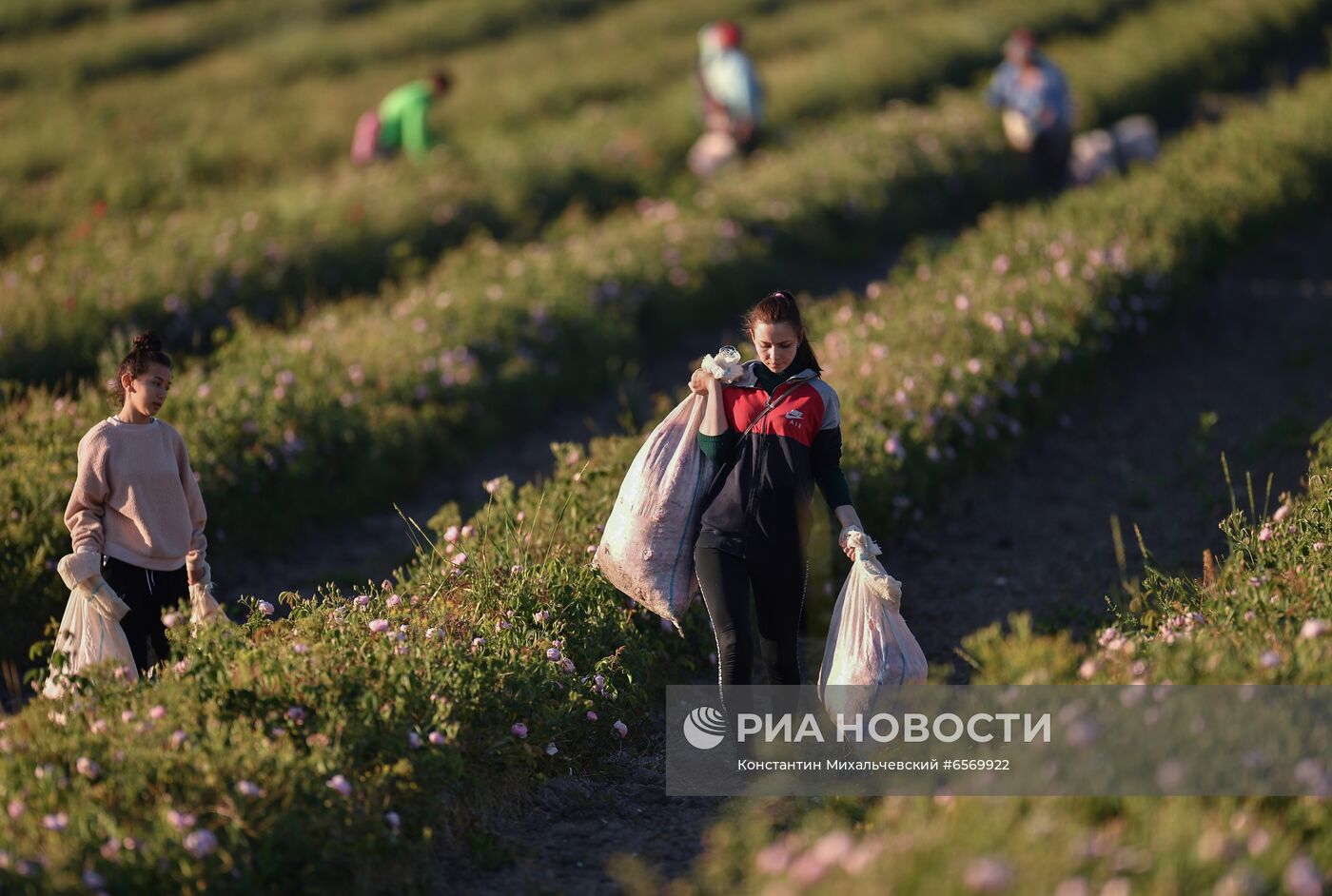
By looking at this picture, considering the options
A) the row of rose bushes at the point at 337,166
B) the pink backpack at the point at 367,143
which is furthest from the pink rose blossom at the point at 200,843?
the pink backpack at the point at 367,143

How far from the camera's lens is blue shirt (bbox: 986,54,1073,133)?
44.6 feet

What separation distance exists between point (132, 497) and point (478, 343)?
471cm

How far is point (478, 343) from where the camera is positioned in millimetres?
9711

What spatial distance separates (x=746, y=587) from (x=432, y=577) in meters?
1.47

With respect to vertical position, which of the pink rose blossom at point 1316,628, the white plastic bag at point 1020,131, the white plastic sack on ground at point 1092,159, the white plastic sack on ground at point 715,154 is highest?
the white plastic sack on ground at point 715,154

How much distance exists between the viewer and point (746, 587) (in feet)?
16.4

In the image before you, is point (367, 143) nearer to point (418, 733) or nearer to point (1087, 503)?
point (1087, 503)

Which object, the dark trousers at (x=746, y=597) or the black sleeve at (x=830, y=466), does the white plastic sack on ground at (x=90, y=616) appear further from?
the black sleeve at (x=830, y=466)

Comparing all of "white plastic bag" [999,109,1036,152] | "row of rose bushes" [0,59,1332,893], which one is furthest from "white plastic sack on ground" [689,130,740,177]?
"row of rose bushes" [0,59,1332,893]

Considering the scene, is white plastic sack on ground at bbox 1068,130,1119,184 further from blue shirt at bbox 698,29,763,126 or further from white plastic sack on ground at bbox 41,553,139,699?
white plastic sack on ground at bbox 41,553,139,699

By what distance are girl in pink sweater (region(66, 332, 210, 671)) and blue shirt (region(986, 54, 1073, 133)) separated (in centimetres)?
1077

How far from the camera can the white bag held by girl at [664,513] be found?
5.08 metres

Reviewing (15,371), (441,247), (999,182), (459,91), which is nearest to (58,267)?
(15,371)

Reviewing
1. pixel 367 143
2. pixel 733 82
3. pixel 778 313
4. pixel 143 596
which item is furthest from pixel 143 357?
pixel 733 82
